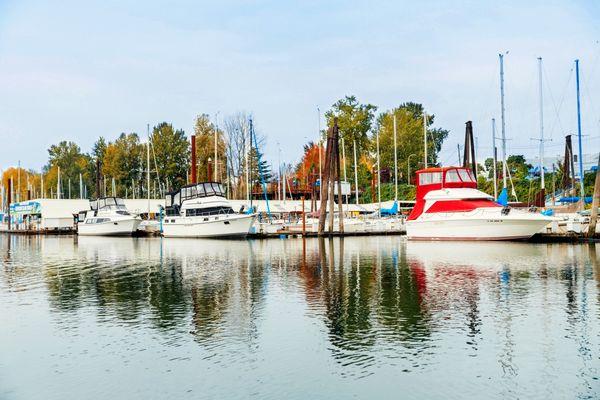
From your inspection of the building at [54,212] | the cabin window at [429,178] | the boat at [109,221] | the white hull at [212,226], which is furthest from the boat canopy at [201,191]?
the building at [54,212]

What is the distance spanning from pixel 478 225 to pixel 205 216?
2599 cm

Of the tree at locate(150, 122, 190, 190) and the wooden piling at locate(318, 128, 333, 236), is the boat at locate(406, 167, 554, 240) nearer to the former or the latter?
the wooden piling at locate(318, 128, 333, 236)

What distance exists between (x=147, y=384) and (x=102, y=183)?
113m

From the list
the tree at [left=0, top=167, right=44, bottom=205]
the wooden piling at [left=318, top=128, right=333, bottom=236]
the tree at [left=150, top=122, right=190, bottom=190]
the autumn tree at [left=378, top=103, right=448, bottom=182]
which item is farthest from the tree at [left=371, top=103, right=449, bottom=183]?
the tree at [left=0, top=167, right=44, bottom=205]

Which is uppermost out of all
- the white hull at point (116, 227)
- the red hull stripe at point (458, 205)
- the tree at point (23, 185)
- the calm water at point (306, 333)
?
the tree at point (23, 185)

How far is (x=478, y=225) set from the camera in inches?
1929

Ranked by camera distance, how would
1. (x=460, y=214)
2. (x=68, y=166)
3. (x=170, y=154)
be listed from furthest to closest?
1. (x=68, y=166)
2. (x=170, y=154)
3. (x=460, y=214)

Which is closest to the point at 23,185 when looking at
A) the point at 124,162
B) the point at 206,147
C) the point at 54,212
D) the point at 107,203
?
the point at 124,162

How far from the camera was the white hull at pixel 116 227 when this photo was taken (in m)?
72.1

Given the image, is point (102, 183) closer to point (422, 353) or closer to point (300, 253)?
point (300, 253)

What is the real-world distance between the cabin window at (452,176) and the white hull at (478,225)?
3243mm

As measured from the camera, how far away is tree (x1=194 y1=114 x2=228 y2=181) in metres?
95.8

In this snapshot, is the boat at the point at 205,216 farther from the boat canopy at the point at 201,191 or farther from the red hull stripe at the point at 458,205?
the red hull stripe at the point at 458,205

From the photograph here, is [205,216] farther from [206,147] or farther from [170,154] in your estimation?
[170,154]
